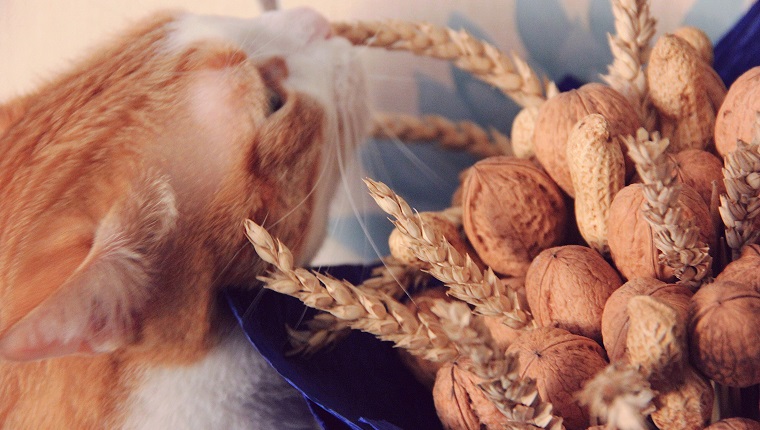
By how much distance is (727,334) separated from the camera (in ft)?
0.92

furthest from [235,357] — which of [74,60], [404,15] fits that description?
[404,15]

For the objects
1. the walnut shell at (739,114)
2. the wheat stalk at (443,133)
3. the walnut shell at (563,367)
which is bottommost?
the wheat stalk at (443,133)

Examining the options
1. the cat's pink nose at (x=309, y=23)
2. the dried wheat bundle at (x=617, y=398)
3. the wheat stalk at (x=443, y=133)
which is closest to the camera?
the dried wheat bundle at (x=617, y=398)

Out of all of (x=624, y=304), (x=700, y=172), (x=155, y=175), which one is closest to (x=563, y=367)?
(x=624, y=304)

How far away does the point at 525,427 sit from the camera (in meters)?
0.29

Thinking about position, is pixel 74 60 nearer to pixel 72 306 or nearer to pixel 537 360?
pixel 72 306

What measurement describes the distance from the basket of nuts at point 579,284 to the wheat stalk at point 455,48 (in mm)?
19

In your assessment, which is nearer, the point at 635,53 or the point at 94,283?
the point at 94,283

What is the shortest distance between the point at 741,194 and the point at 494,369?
16 centimetres

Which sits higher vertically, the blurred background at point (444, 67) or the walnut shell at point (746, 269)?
the walnut shell at point (746, 269)

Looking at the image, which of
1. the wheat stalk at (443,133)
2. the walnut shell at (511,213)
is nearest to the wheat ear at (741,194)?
the walnut shell at (511,213)

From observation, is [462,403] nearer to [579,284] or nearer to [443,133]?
[579,284]

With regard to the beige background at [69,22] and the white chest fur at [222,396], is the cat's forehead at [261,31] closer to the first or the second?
the beige background at [69,22]

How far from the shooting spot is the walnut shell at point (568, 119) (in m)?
0.41
